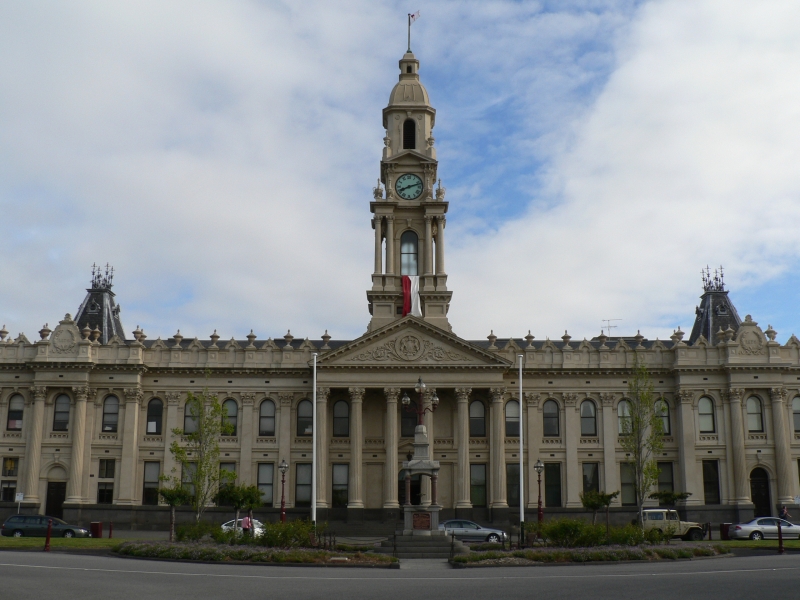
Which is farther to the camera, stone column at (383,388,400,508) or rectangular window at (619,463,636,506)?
rectangular window at (619,463,636,506)

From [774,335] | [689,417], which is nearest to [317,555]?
[689,417]

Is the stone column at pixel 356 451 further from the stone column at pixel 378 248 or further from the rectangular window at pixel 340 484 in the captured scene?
the stone column at pixel 378 248

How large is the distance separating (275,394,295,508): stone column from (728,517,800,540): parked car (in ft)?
92.7

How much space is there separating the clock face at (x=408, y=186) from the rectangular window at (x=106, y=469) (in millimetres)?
28868

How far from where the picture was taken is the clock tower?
6309cm

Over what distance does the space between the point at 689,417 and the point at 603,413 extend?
5773 millimetres

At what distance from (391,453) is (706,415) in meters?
22.2

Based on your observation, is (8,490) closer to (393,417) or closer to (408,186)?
(393,417)

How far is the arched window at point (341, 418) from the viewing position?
59.7 meters

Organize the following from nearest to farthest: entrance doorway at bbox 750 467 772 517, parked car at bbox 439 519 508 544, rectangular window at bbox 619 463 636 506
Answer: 1. parked car at bbox 439 519 508 544
2. entrance doorway at bbox 750 467 772 517
3. rectangular window at bbox 619 463 636 506

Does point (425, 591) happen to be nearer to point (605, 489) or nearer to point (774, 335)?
point (605, 489)

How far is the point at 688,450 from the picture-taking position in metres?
58.3

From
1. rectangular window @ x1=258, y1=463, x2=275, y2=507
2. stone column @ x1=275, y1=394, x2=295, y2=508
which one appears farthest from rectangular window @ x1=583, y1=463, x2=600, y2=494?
rectangular window @ x1=258, y1=463, x2=275, y2=507

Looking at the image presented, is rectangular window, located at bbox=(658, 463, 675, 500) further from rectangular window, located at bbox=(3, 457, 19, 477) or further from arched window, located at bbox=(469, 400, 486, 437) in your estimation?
rectangular window, located at bbox=(3, 457, 19, 477)
